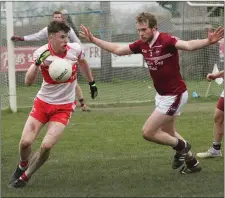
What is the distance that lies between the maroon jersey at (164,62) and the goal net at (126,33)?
8.61 meters

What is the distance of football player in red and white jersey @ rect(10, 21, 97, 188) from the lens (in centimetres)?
666

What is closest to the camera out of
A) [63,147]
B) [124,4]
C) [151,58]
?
[151,58]

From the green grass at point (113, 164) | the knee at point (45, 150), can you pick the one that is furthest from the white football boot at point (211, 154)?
the knee at point (45, 150)

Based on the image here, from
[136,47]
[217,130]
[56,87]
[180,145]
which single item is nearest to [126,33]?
[217,130]

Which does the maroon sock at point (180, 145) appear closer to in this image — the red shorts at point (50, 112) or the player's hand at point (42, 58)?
the red shorts at point (50, 112)

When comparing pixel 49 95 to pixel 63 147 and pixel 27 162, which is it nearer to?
pixel 27 162

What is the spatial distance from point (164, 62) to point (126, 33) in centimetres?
1079

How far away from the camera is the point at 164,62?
706 centimetres

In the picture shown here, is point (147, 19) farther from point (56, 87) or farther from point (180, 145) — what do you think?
point (180, 145)

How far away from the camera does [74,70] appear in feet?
22.7

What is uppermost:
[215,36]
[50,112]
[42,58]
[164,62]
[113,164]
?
[215,36]

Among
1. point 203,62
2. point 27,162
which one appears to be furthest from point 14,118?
point 203,62

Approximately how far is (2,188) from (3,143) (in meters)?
3.21

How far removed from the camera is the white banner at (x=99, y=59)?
16891 millimetres
